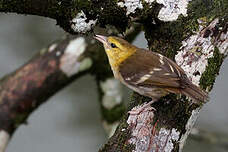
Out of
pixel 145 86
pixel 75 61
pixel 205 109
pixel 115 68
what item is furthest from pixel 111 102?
pixel 205 109

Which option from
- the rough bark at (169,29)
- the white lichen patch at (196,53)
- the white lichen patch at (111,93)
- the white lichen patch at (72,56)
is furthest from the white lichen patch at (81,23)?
the white lichen patch at (111,93)

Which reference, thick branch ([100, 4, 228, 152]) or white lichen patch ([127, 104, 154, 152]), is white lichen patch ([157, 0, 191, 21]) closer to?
thick branch ([100, 4, 228, 152])

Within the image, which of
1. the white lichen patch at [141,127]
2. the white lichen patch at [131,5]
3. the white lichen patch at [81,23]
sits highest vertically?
the white lichen patch at [131,5]

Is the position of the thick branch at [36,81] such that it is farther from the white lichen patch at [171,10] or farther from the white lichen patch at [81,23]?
the white lichen patch at [171,10]

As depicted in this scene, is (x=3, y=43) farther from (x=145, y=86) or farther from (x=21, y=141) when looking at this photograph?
(x=145, y=86)

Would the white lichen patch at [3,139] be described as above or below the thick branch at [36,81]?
below

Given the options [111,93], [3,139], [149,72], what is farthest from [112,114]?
[149,72]
